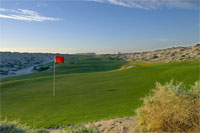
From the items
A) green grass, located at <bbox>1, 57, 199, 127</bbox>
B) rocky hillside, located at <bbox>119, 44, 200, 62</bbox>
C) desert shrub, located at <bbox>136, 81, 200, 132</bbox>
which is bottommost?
green grass, located at <bbox>1, 57, 199, 127</bbox>

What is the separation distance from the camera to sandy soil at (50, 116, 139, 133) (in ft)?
25.3

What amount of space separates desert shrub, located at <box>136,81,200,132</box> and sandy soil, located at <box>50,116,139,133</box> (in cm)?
60

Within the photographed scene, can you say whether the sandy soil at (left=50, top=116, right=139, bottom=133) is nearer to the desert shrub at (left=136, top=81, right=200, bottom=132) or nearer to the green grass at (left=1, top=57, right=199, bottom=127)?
the desert shrub at (left=136, top=81, right=200, bottom=132)

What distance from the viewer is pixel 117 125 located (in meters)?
8.12

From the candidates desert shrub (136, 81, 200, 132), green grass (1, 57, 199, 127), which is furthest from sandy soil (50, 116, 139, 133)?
green grass (1, 57, 199, 127)

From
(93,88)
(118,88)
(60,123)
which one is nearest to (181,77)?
(118,88)

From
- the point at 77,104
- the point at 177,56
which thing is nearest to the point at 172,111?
the point at 77,104

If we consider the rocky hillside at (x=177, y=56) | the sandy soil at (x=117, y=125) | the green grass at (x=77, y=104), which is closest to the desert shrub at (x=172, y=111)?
the sandy soil at (x=117, y=125)

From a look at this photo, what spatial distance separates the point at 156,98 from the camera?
745 cm

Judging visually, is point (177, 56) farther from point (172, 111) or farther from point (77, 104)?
point (172, 111)

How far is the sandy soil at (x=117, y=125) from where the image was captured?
7.71 m

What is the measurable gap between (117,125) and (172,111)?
8.16 feet

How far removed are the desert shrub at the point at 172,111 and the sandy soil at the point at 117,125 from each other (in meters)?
0.60

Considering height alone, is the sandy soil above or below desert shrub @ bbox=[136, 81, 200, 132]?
below
